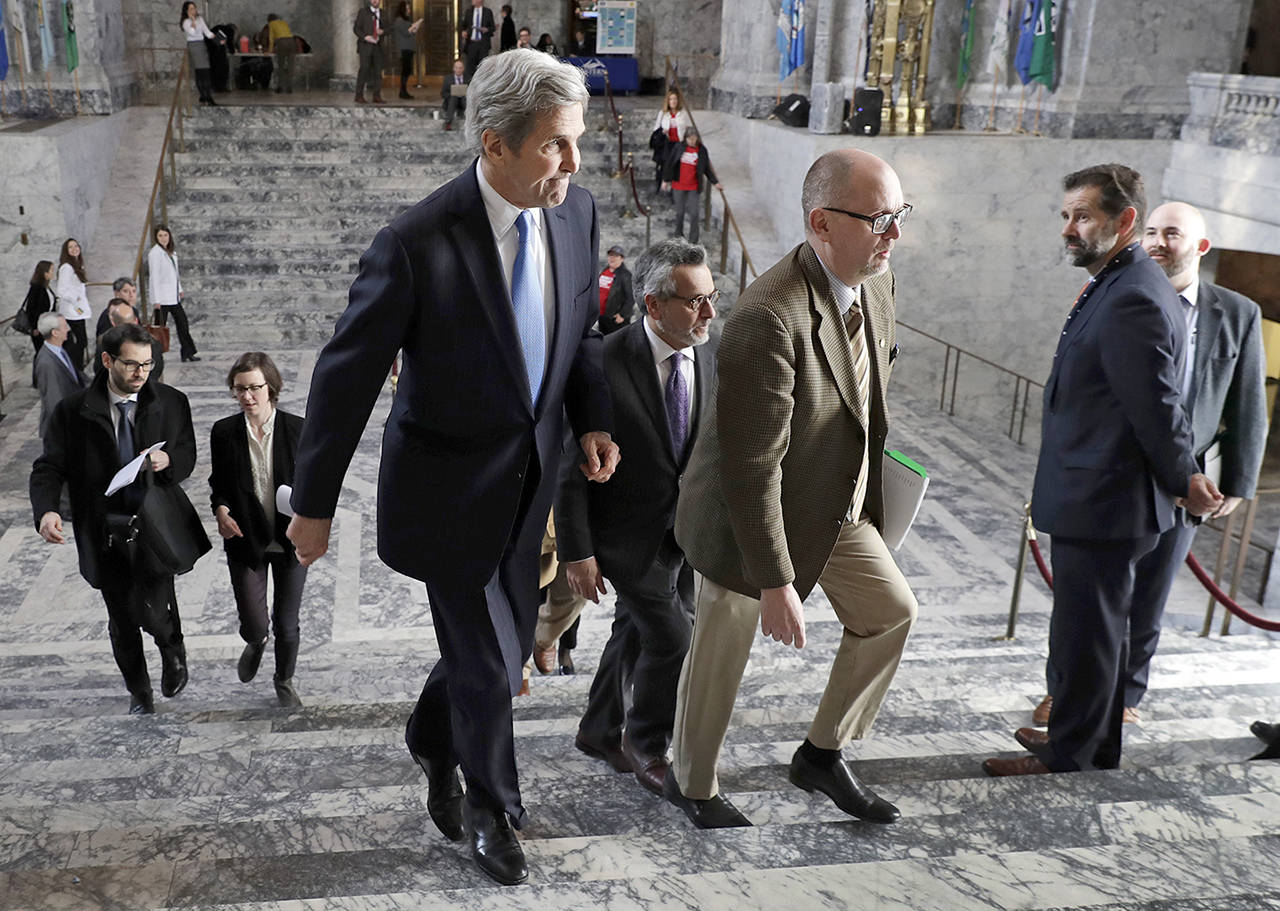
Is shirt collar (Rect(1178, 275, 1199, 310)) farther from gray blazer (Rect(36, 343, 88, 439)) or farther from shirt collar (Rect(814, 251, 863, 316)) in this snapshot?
gray blazer (Rect(36, 343, 88, 439))

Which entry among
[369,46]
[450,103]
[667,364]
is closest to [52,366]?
[667,364]

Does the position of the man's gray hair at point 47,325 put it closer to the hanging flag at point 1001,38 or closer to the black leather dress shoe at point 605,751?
the black leather dress shoe at point 605,751

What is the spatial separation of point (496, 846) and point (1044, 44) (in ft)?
42.2

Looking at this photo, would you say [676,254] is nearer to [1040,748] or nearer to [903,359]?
[1040,748]

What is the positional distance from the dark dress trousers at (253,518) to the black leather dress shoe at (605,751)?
53.5 inches

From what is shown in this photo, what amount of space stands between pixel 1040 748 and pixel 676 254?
6.41 feet

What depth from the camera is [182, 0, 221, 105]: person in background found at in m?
16.1

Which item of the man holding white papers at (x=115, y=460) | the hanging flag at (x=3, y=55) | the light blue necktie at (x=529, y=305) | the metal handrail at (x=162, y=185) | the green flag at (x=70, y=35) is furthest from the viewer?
the green flag at (x=70, y=35)

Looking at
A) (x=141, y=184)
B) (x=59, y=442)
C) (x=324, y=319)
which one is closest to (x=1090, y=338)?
(x=59, y=442)

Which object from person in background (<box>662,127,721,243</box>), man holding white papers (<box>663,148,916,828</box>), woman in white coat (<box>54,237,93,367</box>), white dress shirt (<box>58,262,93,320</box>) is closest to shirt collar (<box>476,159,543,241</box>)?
man holding white papers (<box>663,148,916,828</box>)

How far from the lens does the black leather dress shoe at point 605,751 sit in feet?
11.8

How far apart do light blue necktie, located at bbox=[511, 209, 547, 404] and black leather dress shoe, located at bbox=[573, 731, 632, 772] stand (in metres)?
1.38

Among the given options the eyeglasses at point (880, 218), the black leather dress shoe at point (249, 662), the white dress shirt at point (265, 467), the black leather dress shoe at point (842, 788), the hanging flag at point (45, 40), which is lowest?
the black leather dress shoe at point (249, 662)

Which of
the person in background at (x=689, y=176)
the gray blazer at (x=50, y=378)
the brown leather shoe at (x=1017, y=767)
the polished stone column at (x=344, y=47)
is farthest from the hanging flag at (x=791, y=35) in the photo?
the brown leather shoe at (x=1017, y=767)
